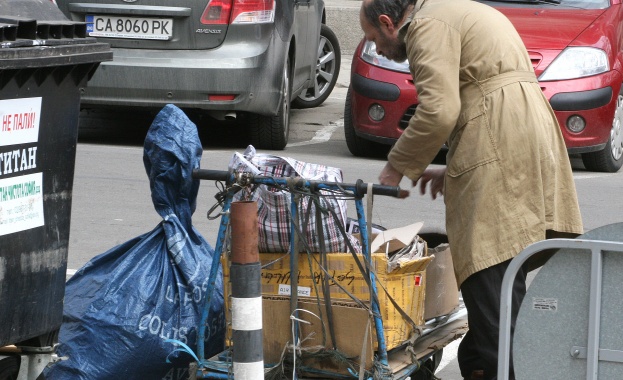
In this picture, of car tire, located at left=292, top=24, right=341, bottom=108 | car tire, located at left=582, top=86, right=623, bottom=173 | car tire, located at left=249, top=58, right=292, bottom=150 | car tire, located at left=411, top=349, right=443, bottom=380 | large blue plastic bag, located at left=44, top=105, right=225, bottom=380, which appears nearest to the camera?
large blue plastic bag, located at left=44, top=105, right=225, bottom=380

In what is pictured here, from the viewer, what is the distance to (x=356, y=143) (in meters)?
9.74

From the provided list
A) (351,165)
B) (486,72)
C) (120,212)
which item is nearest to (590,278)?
(486,72)

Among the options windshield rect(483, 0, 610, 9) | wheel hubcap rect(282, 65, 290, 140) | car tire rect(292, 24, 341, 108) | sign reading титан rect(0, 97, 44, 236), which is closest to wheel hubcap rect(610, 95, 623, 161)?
windshield rect(483, 0, 610, 9)

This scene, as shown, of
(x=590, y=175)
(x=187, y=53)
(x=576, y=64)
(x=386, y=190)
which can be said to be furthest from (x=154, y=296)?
(x=590, y=175)

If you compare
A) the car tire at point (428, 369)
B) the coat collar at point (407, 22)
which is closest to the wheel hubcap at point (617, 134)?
the car tire at point (428, 369)

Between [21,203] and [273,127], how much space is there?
5.98m

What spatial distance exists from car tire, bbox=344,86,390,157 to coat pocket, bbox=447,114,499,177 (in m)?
5.62

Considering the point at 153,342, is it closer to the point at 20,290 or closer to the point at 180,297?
the point at 180,297

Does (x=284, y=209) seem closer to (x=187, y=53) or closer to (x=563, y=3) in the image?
(x=187, y=53)

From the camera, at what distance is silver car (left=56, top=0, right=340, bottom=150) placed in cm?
885

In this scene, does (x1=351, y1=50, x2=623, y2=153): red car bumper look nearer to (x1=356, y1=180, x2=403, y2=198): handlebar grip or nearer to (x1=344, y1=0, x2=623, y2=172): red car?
(x1=344, y1=0, x2=623, y2=172): red car

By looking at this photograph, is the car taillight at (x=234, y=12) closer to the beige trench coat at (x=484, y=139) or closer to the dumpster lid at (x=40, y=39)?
the dumpster lid at (x=40, y=39)

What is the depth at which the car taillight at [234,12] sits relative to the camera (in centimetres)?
884

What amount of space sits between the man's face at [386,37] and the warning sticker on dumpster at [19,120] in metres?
1.13
